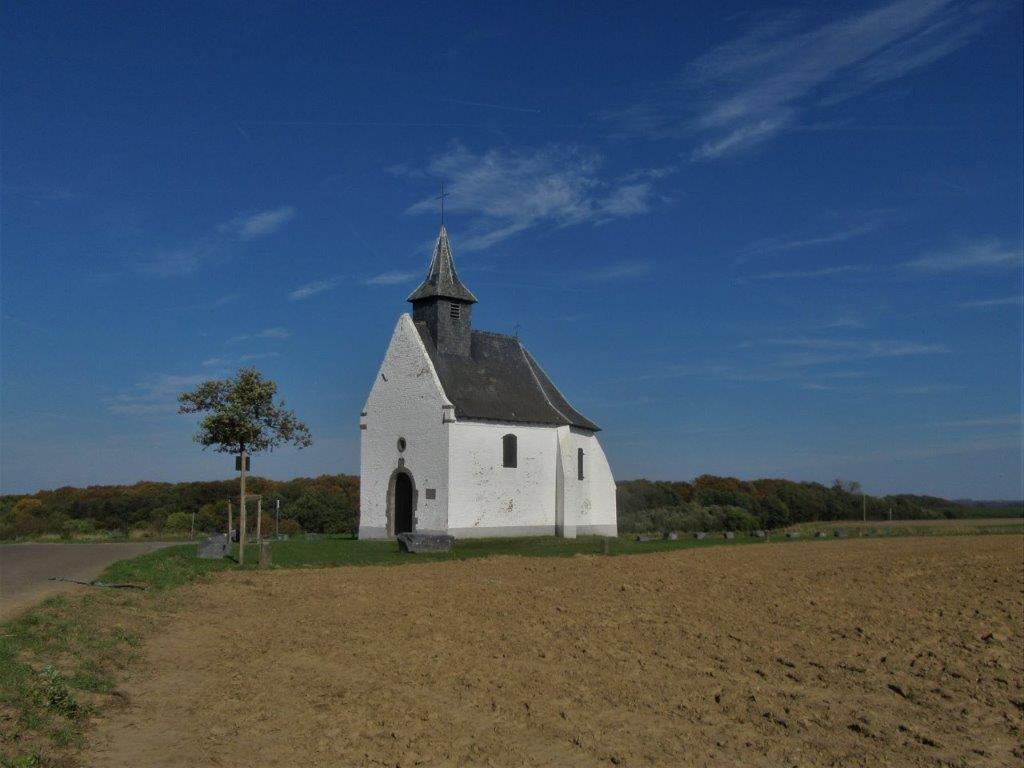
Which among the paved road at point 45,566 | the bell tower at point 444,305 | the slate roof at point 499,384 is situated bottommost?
the paved road at point 45,566

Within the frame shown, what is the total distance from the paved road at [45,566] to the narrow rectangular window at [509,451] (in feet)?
43.7

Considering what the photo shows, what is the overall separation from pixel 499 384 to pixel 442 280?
4.89 meters

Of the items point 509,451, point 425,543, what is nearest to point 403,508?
point 509,451

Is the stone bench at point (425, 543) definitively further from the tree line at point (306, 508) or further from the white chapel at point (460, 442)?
the tree line at point (306, 508)

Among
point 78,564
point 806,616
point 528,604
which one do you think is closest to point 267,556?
point 78,564

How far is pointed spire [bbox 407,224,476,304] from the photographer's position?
36500 millimetres

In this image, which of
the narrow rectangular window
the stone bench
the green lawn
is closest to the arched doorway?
the green lawn

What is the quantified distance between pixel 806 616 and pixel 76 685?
12173 millimetres

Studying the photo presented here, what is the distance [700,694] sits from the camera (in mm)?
10562

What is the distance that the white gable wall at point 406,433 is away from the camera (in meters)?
33.9

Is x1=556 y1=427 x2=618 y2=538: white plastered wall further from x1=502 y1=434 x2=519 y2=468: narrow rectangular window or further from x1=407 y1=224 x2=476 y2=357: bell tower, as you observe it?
x1=407 y1=224 x2=476 y2=357: bell tower

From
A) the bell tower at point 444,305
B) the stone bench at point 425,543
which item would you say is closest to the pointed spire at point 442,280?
the bell tower at point 444,305

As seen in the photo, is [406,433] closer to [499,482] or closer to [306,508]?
[499,482]

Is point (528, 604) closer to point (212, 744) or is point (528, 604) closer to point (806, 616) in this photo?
point (806, 616)
